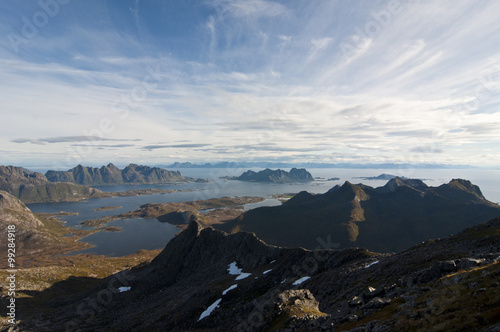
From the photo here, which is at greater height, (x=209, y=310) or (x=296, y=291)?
(x=296, y=291)

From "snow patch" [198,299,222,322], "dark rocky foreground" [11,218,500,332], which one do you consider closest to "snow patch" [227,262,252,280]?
"dark rocky foreground" [11,218,500,332]

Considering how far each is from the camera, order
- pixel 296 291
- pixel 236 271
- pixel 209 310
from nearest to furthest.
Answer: pixel 296 291
pixel 209 310
pixel 236 271

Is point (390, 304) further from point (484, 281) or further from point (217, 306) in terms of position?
point (217, 306)

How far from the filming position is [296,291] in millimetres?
38188

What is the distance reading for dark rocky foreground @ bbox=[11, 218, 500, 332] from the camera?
744 inches

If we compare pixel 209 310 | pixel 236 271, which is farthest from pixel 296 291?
pixel 236 271

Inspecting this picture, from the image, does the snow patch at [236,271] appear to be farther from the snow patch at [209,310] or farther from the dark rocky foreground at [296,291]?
the snow patch at [209,310]

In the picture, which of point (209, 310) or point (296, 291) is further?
point (209, 310)

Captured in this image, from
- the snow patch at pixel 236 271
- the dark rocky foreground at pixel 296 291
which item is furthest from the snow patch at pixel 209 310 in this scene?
the snow patch at pixel 236 271

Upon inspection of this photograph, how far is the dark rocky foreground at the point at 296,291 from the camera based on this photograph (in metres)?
18.9

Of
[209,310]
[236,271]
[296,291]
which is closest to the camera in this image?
[296,291]

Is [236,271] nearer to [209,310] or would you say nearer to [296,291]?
[209,310]

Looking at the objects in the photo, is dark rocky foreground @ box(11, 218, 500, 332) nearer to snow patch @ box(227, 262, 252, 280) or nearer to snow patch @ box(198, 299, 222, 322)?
snow patch @ box(198, 299, 222, 322)

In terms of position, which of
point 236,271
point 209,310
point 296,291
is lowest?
point 236,271
